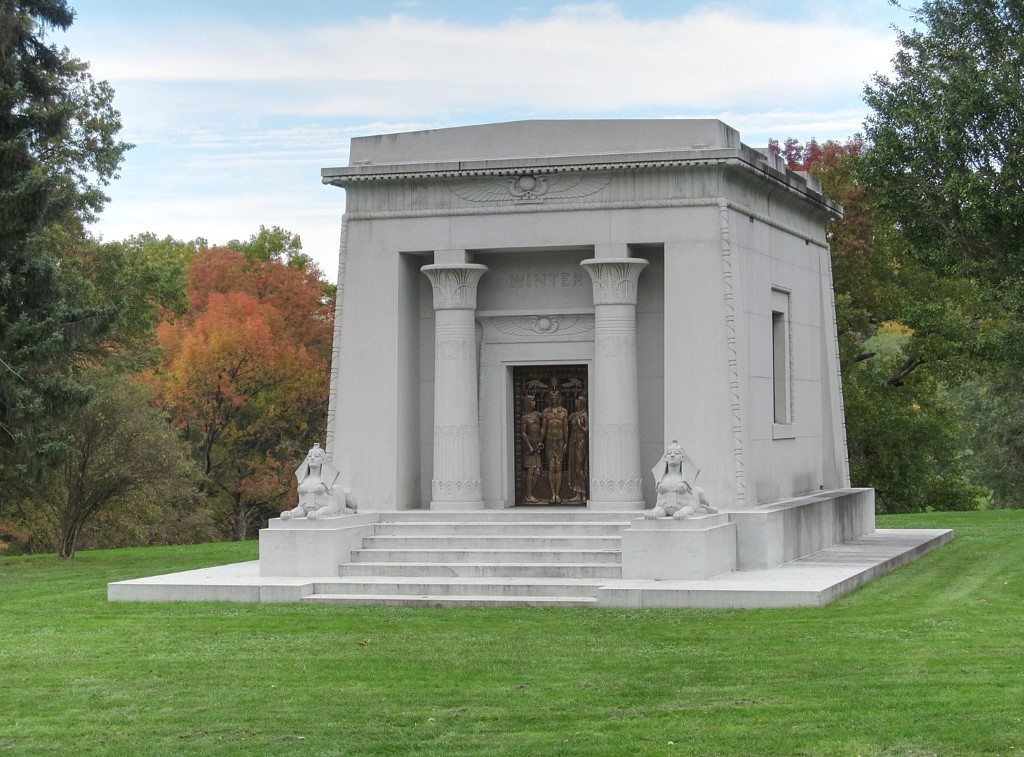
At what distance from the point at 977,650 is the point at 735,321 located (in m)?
7.33

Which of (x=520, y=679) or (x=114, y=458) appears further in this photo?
(x=114, y=458)

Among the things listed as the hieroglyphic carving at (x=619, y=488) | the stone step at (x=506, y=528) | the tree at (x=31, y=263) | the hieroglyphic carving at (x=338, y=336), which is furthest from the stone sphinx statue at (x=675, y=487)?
the tree at (x=31, y=263)

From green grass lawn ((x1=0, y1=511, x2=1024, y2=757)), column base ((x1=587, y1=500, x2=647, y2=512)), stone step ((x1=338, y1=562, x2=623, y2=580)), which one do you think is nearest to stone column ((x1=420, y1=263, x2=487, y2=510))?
column base ((x1=587, y1=500, x2=647, y2=512))

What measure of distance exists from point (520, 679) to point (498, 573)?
5.98 meters

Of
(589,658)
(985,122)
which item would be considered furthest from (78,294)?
(589,658)

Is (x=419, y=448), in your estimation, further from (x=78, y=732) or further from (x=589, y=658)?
(x=78, y=732)

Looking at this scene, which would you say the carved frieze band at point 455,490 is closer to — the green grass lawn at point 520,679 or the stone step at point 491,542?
the stone step at point 491,542

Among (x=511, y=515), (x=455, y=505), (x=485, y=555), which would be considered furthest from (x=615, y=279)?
(x=485, y=555)

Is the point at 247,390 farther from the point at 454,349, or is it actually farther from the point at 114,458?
the point at 454,349

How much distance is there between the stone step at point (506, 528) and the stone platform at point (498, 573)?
12 mm

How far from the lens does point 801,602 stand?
15070 mm

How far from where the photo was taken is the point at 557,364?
2034cm

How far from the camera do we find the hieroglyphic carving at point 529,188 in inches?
759

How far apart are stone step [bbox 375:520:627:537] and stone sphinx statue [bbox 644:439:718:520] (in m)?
1.13
